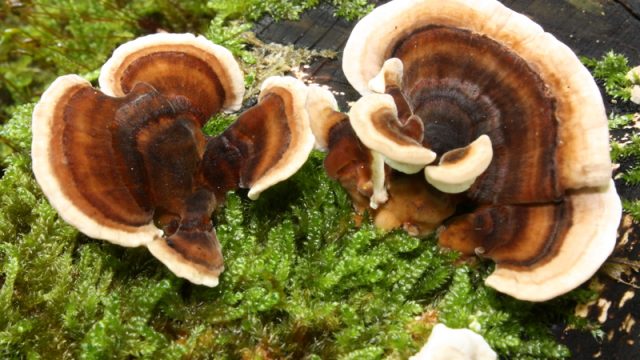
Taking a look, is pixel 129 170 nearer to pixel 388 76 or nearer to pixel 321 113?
pixel 321 113

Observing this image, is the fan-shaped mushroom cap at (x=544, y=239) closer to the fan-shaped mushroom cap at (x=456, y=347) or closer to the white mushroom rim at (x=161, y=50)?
the fan-shaped mushroom cap at (x=456, y=347)

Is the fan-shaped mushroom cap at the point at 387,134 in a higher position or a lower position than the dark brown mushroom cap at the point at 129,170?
higher

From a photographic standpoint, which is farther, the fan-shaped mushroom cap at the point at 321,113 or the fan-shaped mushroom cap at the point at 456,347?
the fan-shaped mushroom cap at the point at 321,113

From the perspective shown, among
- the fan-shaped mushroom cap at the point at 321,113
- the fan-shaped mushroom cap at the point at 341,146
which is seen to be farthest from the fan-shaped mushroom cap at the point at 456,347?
the fan-shaped mushroom cap at the point at 321,113

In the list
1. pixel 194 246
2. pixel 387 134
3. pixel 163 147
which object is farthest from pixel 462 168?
pixel 163 147

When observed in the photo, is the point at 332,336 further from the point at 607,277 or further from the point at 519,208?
the point at 607,277
